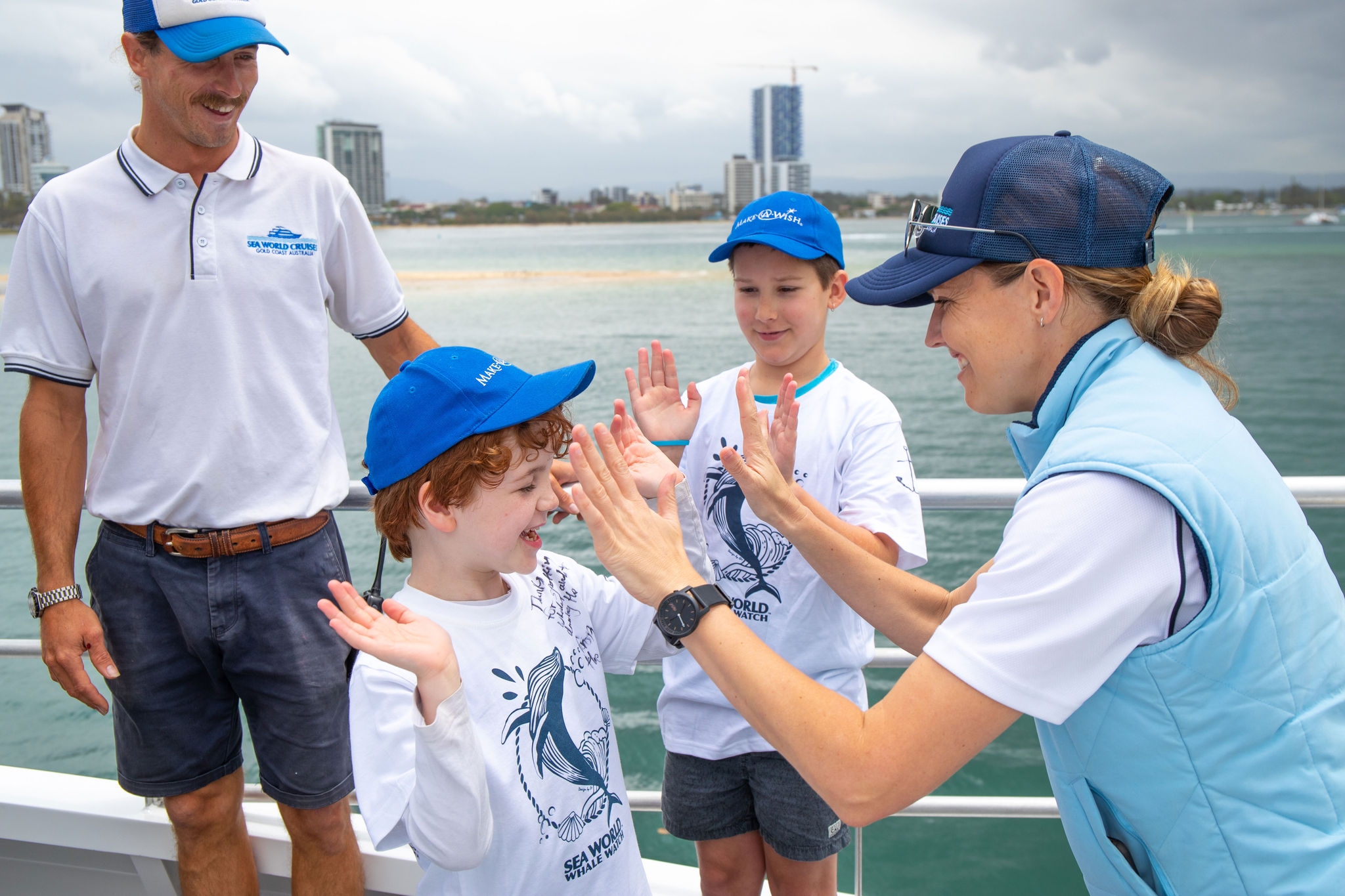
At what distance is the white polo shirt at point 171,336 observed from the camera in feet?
6.80

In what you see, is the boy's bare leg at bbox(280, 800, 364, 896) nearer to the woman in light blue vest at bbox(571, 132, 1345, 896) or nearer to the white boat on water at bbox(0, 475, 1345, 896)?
the white boat on water at bbox(0, 475, 1345, 896)

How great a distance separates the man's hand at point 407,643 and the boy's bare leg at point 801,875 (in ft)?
3.62

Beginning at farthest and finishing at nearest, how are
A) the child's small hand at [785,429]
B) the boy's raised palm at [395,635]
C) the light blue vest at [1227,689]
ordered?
the child's small hand at [785,429], the boy's raised palm at [395,635], the light blue vest at [1227,689]

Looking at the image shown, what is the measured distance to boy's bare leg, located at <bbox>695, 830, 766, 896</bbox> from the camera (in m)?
2.17

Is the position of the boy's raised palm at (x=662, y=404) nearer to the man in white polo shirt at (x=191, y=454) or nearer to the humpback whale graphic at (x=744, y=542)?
the humpback whale graphic at (x=744, y=542)

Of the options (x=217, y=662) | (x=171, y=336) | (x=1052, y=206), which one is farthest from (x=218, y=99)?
(x=1052, y=206)

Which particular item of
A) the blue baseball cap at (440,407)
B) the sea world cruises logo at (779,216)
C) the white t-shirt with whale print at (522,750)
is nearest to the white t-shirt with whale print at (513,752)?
the white t-shirt with whale print at (522,750)

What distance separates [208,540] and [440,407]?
0.87 m

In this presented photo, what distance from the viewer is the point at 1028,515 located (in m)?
1.20

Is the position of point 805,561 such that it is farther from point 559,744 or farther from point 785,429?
point 559,744

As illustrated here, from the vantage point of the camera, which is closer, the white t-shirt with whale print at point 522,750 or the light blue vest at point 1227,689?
the light blue vest at point 1227,689

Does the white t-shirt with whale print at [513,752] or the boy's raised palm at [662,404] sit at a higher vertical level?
the boy's raised palm at [662,404]

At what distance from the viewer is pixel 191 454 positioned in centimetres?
209

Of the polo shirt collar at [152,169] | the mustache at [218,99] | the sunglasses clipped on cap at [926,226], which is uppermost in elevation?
the mustache at [218,99]
